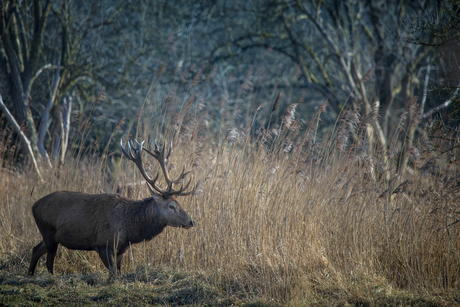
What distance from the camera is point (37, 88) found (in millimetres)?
9859

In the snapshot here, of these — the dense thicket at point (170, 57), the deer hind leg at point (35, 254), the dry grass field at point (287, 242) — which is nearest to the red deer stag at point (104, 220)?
the deer hind leg at point (35, 254)

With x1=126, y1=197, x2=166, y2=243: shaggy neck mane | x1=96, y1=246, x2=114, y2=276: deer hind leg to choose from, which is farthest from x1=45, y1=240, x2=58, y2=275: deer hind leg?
x1=126, y1=197, x2=166, y2=243: shaggy neck mane

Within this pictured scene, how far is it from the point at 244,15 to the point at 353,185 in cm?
992

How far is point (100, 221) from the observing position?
4422 mm

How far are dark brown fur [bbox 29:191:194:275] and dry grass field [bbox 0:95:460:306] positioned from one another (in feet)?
1.17

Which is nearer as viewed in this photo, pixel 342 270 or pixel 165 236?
pixel 342 270

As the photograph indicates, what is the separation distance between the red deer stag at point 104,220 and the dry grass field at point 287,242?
1.14 ft

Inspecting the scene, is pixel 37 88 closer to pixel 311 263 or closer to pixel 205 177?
pixel 205 177

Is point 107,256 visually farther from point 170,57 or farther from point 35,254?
point 170,57

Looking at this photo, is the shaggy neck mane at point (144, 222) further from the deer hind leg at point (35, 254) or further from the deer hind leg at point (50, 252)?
the deer hind leg at point (35, 254)

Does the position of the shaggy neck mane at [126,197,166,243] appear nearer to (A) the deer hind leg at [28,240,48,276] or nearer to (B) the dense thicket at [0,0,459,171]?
(A) the deer hind leg at [28,240,48,276]

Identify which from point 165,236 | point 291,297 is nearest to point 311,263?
point 291,297

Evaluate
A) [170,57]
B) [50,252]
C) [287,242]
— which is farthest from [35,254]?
[170,57]

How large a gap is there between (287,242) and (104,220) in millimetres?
2147
